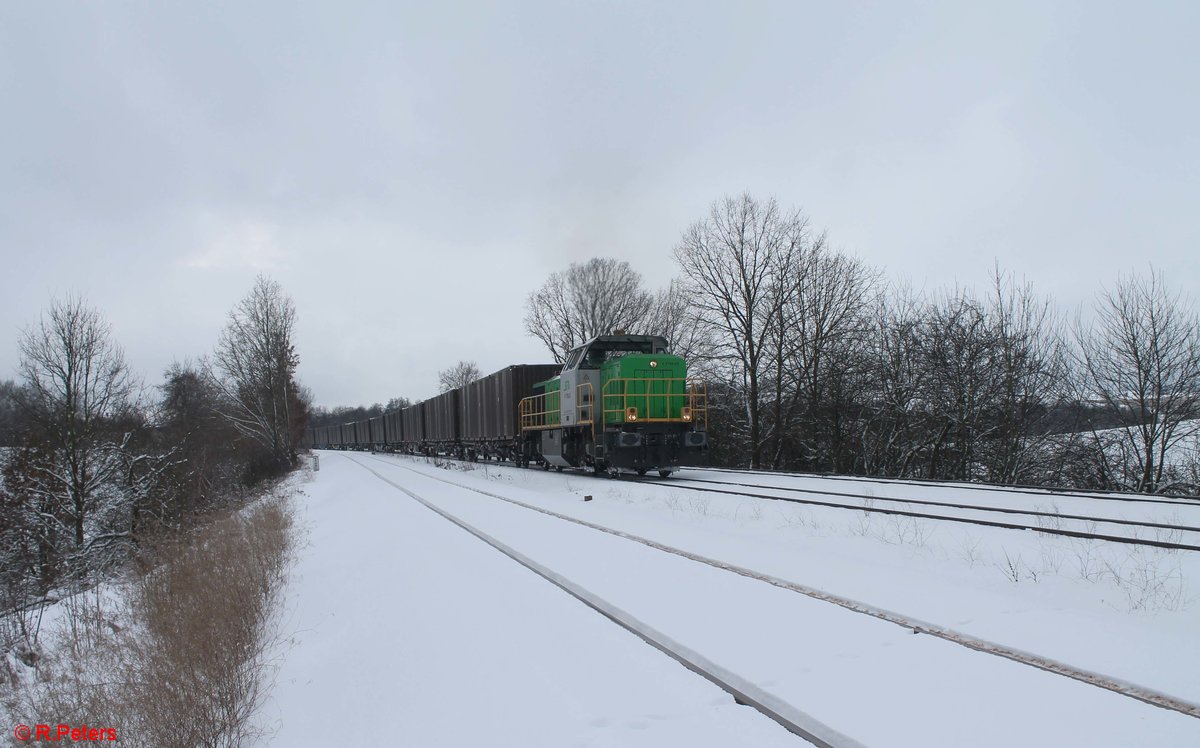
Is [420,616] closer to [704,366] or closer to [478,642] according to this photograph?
[478,642]

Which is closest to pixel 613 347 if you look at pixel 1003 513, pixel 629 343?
pixel 629 343

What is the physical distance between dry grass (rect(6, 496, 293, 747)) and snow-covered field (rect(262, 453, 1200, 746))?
11.5 inches

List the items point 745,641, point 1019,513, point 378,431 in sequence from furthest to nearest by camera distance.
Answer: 1. point 378,431
2. point 1019,513
3. point 745,641

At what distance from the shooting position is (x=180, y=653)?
4395 millimetres

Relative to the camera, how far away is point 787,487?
12.7 m

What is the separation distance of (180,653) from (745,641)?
3.78 m

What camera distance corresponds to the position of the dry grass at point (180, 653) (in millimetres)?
3543

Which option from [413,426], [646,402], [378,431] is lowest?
[378,431]

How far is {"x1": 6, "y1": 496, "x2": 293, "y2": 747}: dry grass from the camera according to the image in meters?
3.54

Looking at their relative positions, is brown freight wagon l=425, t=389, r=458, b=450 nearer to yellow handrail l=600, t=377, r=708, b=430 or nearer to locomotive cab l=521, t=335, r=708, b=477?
locomotive cab l=521, t=335, r=708, b=477

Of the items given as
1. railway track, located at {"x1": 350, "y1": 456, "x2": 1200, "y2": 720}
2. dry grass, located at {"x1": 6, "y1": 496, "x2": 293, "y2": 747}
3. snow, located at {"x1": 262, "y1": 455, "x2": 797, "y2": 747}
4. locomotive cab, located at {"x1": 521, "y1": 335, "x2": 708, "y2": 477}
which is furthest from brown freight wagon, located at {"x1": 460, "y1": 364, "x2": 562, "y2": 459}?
railway track, located at {"x1": 350, "y1": 456, "x2": 1200, "y2": 720}

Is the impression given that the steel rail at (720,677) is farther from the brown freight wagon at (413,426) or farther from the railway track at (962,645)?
the brown freight wagon at (413,426)

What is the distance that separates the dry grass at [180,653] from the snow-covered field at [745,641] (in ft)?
0.96

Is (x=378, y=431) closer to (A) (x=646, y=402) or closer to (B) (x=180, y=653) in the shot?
(A) (x=646, y=402)
